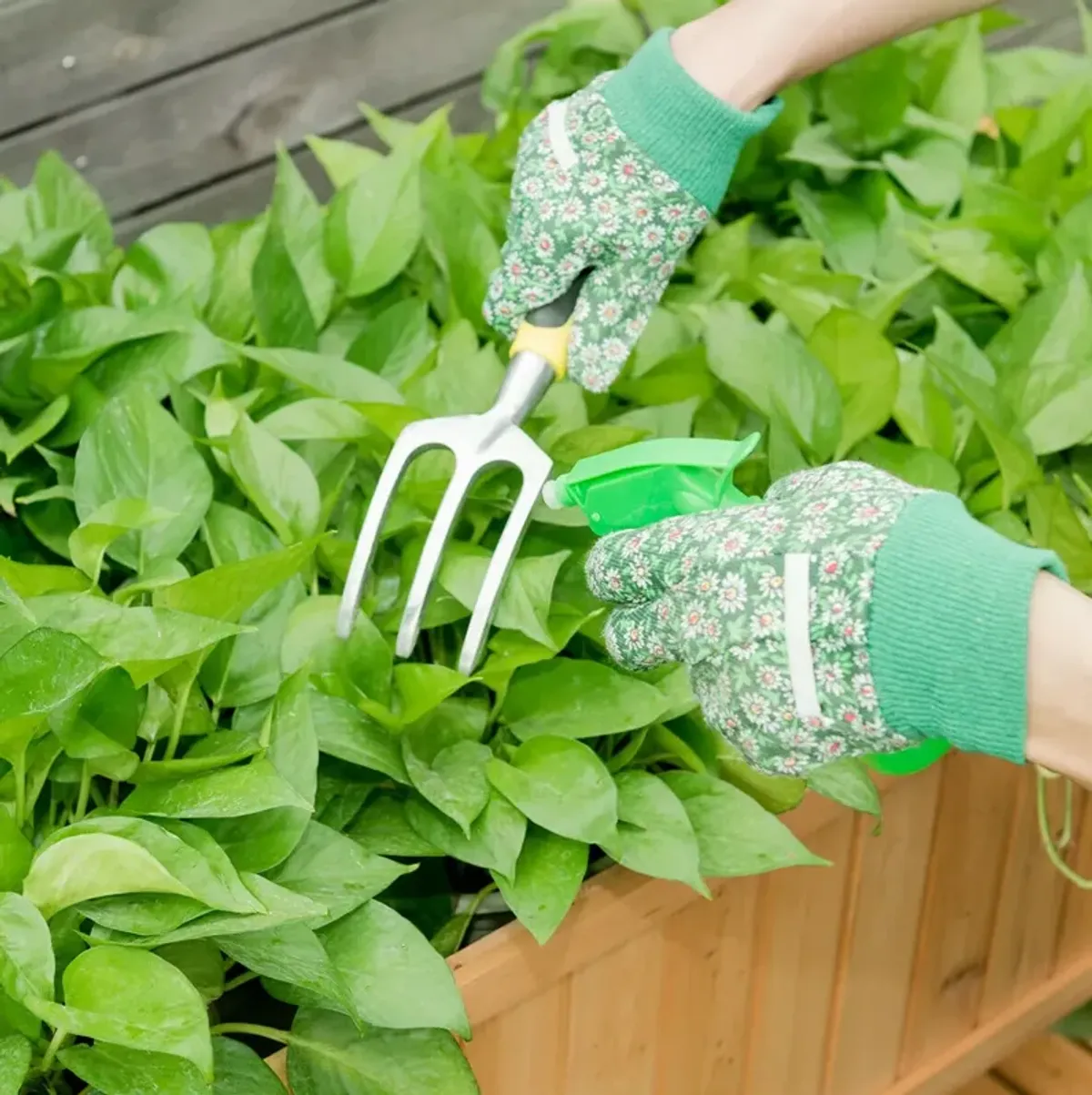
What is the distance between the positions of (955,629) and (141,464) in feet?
1.58

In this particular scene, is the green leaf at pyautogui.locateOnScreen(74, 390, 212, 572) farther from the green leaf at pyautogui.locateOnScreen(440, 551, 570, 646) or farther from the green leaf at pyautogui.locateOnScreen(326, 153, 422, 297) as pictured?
the green leaf at pyautogui.locateOnScreen(326, 153, 422, 297)

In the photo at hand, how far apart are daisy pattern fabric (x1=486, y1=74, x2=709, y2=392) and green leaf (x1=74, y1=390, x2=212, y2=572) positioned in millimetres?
224

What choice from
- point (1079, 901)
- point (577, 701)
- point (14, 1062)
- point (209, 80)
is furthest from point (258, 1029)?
point (209, 80)

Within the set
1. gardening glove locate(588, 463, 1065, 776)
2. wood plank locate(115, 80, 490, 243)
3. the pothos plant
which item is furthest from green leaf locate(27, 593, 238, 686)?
wood plank locate(115, 80, 490, 243)

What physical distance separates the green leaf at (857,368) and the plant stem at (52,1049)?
1.92ft

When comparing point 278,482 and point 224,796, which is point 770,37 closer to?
point 278,482

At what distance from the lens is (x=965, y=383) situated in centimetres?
92

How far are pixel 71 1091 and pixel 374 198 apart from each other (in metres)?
0.66

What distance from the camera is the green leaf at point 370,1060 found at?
66cm

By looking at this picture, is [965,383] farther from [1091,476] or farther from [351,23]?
[351,23]

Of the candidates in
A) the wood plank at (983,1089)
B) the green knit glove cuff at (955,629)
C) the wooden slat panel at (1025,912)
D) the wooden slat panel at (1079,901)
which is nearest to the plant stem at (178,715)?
the green knit glove cuff at (955,629)

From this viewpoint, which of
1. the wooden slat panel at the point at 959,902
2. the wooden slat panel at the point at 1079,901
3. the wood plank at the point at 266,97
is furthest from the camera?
the wood plank at the point at 266,97

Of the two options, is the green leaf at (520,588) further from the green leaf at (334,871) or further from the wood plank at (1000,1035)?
the wood plank at (1000,1035)

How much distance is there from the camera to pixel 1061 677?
1.81ft
